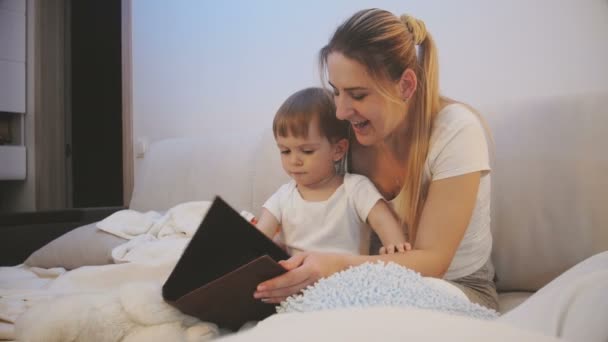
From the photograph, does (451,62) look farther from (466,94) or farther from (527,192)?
(527,192)

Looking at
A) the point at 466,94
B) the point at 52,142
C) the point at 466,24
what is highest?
the point at 466,24

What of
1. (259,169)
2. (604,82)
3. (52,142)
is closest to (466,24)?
(604,82)

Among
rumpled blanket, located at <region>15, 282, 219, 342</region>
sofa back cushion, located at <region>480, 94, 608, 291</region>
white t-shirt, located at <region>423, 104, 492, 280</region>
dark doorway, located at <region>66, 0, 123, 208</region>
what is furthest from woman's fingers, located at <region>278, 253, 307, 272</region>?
dark doorway, located at <region>66, 0, 123, 208</region>

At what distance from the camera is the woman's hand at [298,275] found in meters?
0.61

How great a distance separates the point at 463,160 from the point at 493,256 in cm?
24

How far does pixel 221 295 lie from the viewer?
0.60 meters

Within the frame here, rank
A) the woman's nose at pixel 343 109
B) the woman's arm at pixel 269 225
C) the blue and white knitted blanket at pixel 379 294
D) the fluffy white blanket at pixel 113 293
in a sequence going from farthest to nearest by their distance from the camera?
the woman's arm at pixel 269 225
the woman's nose at pixel 343 109
the fluffy white blanket at pixel 113 293
the blue and white knitted blanket at pixel 379 294

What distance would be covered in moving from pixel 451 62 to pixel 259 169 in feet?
1.64

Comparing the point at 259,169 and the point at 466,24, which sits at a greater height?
the point at 466,24

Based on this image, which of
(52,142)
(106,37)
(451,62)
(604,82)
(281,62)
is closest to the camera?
(604,82)

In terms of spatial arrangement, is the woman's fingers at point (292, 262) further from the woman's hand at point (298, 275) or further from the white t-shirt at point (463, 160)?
the white t-shirt at point (463, 160)

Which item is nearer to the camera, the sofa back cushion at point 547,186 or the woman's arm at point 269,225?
the sofa back cushion at point 547,186

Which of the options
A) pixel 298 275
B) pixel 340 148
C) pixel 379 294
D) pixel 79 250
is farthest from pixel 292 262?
pixel 79 250

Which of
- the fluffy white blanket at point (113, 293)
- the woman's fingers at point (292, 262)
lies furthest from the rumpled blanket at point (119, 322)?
the woman's fingers at point (292, 262)
